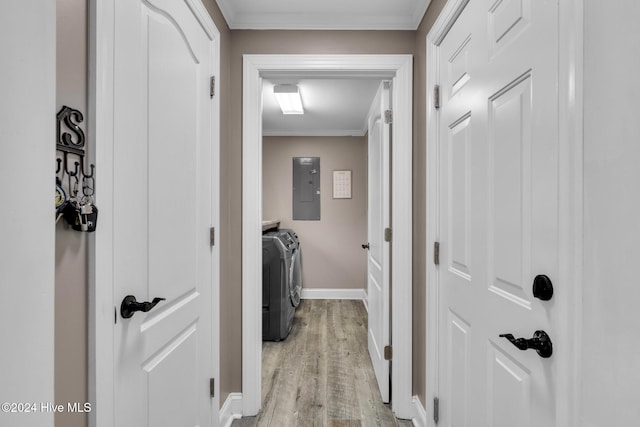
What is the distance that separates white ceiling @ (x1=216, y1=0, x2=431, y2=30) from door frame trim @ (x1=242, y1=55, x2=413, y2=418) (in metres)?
0.18

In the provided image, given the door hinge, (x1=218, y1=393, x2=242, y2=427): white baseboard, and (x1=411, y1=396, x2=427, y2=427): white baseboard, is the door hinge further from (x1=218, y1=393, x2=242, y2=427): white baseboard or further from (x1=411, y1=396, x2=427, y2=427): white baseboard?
(x1=218, y1=393, x2=242, y2=427): white baseboard

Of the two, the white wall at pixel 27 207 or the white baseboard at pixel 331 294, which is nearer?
the white wall at pixel 27 207

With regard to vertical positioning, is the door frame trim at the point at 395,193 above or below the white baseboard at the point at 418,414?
above

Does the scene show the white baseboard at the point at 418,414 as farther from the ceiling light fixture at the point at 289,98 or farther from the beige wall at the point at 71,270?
the ceiling light fixture at the point at 289,98

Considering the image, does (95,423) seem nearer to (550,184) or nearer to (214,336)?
(214,336)

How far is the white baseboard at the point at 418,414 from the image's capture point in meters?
1.86

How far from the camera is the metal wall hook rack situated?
0.76 m

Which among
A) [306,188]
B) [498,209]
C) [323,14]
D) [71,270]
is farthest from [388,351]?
[306,188]

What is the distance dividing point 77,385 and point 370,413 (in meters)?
1.76

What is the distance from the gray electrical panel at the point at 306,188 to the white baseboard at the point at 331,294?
3.29ft

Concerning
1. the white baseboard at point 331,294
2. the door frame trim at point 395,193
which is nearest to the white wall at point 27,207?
the door frame trim at point 395,193

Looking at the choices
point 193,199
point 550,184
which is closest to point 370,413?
point 193,199

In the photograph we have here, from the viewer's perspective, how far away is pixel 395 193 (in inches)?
81.4

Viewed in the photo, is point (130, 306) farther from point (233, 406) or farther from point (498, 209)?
point (233, 406)
